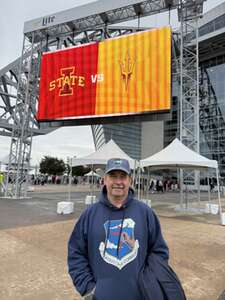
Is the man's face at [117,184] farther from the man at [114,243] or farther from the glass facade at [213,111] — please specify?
the glass facade at [213,111]

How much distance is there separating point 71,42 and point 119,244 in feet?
66.0

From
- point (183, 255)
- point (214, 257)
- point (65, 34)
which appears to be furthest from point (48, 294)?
point (65, 34)

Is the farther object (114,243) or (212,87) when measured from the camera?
(212,87)

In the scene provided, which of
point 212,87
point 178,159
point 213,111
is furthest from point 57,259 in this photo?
point 212,87

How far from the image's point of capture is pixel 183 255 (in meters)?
5.19

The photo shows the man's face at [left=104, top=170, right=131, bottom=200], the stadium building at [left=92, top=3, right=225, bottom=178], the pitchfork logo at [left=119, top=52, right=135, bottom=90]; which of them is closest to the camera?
the man's face at [left=104, top=170, right=131, bottom=200]

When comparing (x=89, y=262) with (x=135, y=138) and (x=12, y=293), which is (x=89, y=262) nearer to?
(x=12, y=293)

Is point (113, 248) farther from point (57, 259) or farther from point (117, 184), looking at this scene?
point (57, 259)

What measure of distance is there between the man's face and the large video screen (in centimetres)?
1218

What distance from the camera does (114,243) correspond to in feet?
5.43

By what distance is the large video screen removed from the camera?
13.8 meters

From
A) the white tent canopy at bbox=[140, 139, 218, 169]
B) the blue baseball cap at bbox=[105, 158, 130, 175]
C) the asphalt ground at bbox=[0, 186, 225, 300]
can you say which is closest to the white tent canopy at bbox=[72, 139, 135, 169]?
the white tent canopy at bbox=[140, 139, 218, 169]

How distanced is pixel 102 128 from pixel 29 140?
90.6 feet

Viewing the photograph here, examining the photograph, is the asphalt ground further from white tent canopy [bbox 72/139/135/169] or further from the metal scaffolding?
the metal scaffolding
